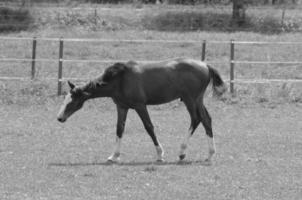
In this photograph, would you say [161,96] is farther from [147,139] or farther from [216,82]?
[147,139]

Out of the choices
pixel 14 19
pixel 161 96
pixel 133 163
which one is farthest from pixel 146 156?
pixel 14 19

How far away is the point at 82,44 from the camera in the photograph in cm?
2805

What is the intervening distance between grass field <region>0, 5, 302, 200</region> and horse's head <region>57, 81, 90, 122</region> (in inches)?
27.9

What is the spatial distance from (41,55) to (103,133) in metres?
12.2

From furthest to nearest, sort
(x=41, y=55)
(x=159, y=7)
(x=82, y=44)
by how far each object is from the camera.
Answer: (x=159, y=7), (x=82, y=44), (x=41, y=55)

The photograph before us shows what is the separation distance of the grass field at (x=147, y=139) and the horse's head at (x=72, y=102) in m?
0.71

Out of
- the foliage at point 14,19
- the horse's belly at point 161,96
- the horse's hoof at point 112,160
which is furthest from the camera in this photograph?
the foliage at point 14,19

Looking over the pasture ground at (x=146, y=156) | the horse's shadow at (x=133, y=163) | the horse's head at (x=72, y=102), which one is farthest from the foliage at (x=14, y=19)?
the horse's shadow at (x=133, y=163)

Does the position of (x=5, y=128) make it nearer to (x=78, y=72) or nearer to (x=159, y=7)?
(x=78, y=72)

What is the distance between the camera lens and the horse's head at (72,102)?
36.8ft

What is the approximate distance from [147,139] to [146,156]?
6.38ft

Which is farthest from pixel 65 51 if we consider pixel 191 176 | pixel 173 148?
pixel 191 176

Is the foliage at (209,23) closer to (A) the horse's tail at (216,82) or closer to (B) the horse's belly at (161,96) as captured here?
(A) the horse's tail at (216,82)

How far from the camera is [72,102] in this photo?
37.0 ft
